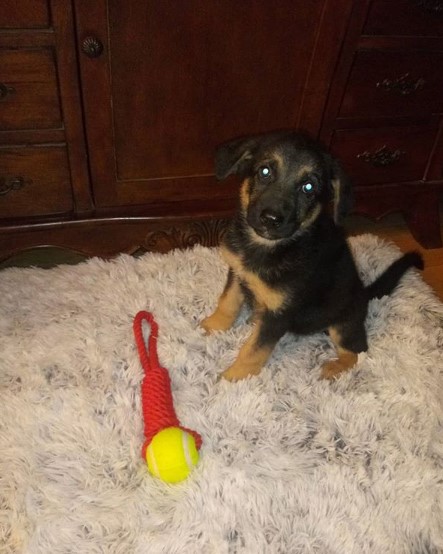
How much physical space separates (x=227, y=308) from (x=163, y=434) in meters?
0.58

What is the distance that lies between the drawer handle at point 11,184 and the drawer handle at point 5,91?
11.5 inches

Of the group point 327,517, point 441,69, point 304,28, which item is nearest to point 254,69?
point 304,28

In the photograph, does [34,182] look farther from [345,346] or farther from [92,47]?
[345,346]

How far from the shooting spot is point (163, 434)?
133 centimetres

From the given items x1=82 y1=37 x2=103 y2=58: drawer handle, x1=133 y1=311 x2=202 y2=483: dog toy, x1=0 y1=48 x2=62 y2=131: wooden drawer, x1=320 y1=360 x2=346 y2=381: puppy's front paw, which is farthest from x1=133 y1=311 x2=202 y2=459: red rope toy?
x1=82 y1=37 x2=103 y2=58: drawer handle

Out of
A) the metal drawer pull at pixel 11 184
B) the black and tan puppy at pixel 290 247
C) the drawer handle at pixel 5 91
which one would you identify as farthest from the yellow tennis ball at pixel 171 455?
the drawer handle at pixel 5 91

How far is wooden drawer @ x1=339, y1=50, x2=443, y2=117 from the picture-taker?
184 cm

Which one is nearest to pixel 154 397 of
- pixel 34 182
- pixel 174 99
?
pixel 34 182

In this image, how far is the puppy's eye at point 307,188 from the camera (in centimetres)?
142

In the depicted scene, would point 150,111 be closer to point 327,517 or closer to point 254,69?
point 254,69

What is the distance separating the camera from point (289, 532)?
130cm

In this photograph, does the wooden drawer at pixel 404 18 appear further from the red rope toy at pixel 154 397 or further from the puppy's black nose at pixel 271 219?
the red rope toy at pixel 154 397

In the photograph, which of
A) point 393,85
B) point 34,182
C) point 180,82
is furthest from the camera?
point 393,85

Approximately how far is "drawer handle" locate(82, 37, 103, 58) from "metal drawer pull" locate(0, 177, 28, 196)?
20.1 inches
